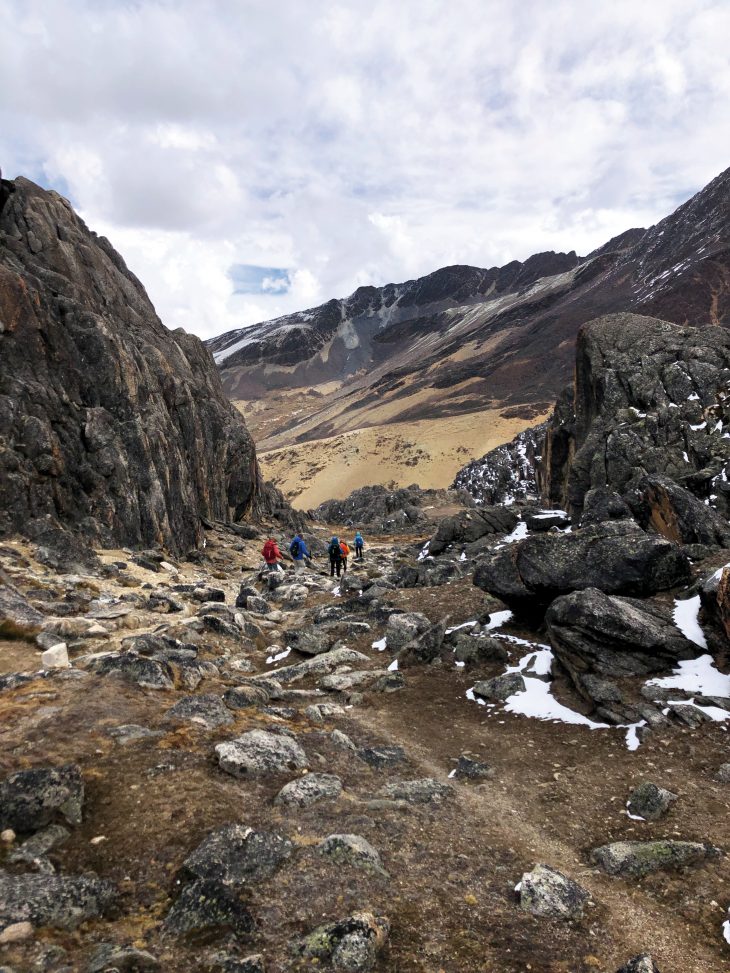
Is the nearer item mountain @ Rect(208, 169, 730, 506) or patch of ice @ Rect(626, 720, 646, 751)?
patch of ice @ Rect(626, 720, 646, 751)

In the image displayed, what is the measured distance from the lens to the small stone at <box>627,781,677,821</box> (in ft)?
22.0

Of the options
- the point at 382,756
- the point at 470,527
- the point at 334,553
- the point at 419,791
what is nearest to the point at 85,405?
the point at 334,553

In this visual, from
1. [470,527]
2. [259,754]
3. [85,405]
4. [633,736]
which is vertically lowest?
[470,527]

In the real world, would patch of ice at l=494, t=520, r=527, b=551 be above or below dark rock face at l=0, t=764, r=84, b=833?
below

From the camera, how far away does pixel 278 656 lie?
14.0 metres

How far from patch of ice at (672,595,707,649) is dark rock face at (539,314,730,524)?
24.9 feet

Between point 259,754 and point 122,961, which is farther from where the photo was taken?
point 259,754

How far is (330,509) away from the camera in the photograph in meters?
72.5

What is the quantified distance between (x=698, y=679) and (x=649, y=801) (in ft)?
11.8

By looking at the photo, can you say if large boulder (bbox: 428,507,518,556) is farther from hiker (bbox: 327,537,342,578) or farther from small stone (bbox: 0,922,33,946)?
small stone (bbox: 0,922,33,946)

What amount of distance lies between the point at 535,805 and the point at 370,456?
92.4 meters

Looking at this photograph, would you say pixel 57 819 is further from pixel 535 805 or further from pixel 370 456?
pixel 370 456

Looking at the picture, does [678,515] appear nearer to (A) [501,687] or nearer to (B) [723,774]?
(A) [501,687]

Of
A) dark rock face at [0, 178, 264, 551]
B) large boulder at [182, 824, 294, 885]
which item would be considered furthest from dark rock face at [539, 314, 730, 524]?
dark rock face at [0, 178, 264, 551]
